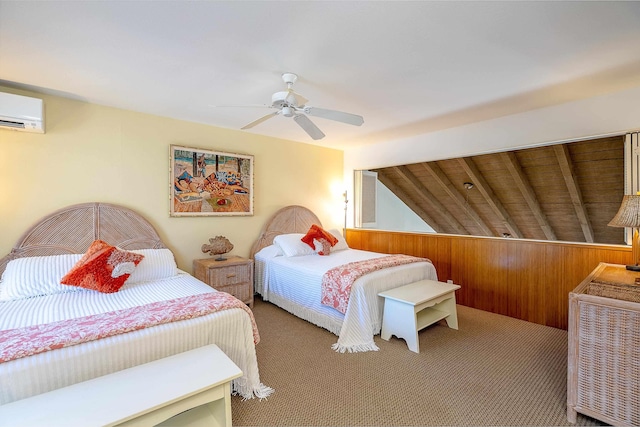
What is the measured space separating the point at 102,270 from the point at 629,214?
165 inches

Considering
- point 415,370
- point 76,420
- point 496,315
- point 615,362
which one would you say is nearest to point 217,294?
point 76,420

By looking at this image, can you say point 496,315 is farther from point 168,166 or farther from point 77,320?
point 168,166

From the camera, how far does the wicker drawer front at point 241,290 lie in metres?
3.44

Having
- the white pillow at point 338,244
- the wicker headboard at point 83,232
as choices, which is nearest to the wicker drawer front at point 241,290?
the wicker headboard at point 83,232

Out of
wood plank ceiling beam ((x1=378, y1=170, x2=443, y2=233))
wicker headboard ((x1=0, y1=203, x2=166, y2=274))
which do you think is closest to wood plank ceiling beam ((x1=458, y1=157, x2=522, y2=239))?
wood plank ceiling beam ((x1=378, y1=170, x2=443, y2=233))

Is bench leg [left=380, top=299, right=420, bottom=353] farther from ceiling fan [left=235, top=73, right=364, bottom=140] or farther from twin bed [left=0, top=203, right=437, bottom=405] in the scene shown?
ceiling fan [left=235, top=73, right=364, bottom=140]

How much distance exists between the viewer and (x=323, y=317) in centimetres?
306

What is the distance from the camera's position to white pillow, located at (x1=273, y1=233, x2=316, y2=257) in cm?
395

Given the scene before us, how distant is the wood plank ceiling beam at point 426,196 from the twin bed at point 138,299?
186 cm

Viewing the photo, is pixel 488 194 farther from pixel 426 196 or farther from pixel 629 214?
pixel 629 214

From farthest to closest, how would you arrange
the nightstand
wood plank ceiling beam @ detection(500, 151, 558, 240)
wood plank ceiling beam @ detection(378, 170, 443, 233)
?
wood plank ceiling beam @ detection(378, 170, 443, 233), wood plank ceiling beam @ detection(500, 151, 558, 240), the nightstand

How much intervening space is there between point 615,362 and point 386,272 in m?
1.74

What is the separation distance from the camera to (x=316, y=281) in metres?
3.14

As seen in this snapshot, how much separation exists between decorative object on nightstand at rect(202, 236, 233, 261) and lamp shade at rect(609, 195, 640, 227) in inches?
146
